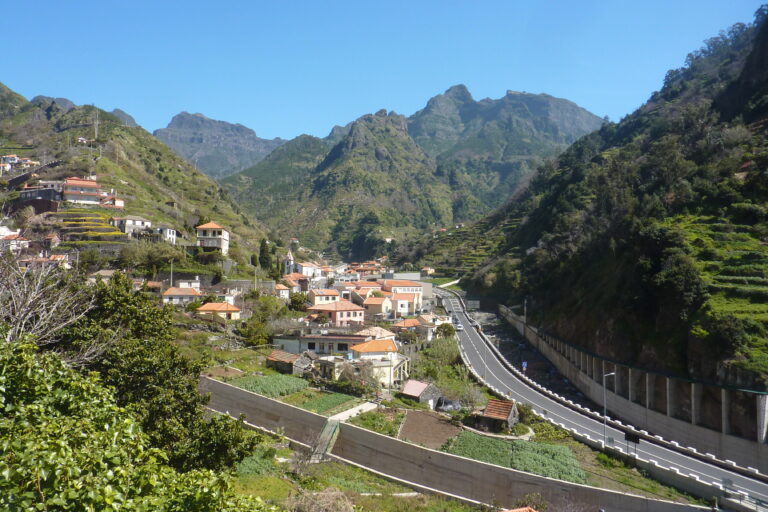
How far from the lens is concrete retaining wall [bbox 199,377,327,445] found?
2531 centimetres

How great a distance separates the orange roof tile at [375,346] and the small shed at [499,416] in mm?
11261

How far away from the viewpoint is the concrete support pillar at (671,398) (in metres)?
28.9

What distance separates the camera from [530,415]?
88.2 ft

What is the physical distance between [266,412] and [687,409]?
23.4 m

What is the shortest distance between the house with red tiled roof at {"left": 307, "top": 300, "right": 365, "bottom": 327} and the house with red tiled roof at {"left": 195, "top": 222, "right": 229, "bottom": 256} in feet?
47.9

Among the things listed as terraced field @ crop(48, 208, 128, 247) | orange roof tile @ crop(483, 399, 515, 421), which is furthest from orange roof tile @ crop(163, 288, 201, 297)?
orange roof tile @ crop(483, 399, 515, 421)

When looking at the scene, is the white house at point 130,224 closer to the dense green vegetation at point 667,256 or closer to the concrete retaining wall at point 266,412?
the concrete retaining wall at point 266,412

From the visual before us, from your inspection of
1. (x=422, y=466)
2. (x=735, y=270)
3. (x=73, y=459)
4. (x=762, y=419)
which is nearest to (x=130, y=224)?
(x=422, y=466)

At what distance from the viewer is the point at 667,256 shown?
118 ft

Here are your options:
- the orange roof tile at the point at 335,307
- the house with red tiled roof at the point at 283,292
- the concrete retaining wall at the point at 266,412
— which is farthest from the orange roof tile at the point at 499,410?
the house with red tiled roof at the point at 283,292

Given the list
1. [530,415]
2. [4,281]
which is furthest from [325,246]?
[4,281]

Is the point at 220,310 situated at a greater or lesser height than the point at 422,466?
greater

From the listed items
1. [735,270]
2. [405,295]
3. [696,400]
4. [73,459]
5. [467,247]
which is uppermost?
[467,247]

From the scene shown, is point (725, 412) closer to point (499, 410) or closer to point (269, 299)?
point (499, 410)
